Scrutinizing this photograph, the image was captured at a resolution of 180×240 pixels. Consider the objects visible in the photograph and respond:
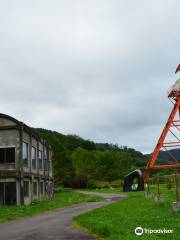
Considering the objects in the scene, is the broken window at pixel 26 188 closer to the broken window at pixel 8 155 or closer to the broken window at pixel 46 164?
the broken window at pixel 8 155

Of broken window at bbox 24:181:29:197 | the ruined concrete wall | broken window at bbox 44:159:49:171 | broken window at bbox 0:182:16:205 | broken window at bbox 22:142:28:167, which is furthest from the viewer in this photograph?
broken window at bbox 44:159:49:171

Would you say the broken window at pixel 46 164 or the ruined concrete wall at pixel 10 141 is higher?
the ruined concrete wall at pixel 10 141

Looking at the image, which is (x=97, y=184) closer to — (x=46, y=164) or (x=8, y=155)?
(x=46, y=164)

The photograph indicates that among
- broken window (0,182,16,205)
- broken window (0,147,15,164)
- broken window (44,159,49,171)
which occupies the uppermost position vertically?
broken window (0,147,15,164)

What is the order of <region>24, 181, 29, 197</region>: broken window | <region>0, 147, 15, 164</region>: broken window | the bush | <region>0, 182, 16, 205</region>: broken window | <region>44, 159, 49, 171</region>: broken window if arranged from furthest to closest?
1. the bush
2. <region>44, 159, 49, 171</region>: broken window
3. <region>24, 181, 29, 197</region>: broken window
4. <region>0, 147, 15, 164</region>: broken window
5. <region>0, 182, 16, 205</region>: broken window

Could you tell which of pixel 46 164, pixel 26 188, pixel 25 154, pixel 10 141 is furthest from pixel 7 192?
pixel 46 164

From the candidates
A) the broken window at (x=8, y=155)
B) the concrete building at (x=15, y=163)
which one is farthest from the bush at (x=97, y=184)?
the broken window at (x=8, y=155)

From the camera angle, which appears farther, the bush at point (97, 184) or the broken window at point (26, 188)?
the bush at point (97, 184)

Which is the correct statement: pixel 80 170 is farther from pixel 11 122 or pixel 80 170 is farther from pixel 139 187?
pixel 11 122

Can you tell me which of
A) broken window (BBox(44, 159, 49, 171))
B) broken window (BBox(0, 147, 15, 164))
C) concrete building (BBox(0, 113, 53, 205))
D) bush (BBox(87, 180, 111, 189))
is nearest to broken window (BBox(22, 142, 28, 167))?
concrete building (BBox(0, 113, 53, 205))

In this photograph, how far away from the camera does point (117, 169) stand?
297 ft

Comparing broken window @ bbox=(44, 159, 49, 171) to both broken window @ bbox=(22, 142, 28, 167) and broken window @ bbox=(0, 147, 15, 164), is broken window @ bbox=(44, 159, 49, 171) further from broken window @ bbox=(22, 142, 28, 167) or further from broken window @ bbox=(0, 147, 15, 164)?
broken window @ bbox=(0, 147, 15, 164)

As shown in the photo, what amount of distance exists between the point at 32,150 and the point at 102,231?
25.2 metres

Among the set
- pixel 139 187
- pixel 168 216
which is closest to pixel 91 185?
pixel 139 187
